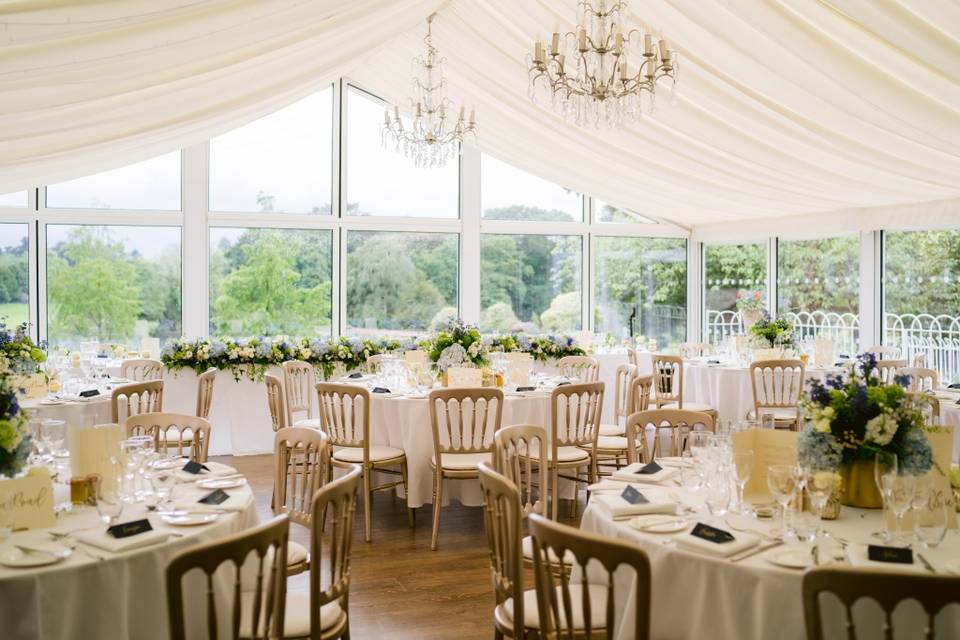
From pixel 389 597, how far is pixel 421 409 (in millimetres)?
1631

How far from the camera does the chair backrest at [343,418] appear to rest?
5.52m

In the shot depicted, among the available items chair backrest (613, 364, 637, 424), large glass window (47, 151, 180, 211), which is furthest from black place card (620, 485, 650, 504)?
large glass window (47, 151, 180, 211)

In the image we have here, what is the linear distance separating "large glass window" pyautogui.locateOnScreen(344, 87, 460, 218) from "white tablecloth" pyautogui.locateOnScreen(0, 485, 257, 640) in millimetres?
8312

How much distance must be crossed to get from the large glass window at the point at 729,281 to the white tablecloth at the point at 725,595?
8.52 meters

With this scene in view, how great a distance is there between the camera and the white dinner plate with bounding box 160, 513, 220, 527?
2.85 metres

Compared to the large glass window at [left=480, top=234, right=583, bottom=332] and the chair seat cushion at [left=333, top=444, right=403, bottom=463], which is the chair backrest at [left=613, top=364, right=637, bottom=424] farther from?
the large glass window at [left=480, top=234, right=583, bottom=332]

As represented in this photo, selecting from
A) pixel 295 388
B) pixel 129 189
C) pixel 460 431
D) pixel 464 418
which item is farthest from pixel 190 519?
pixel 129 189

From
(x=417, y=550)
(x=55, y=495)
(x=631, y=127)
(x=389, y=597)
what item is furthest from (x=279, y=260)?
(x=55, y=495)

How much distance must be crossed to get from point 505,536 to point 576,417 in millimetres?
2875

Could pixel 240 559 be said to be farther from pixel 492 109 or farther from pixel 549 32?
pixel 492 109

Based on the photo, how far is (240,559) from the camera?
2.32 m

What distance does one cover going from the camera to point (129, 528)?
2.73 metres

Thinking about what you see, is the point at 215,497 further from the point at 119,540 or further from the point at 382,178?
the point at 382,178

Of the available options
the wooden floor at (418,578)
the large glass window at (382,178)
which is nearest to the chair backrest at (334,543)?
the wooden floor at (418,578)
